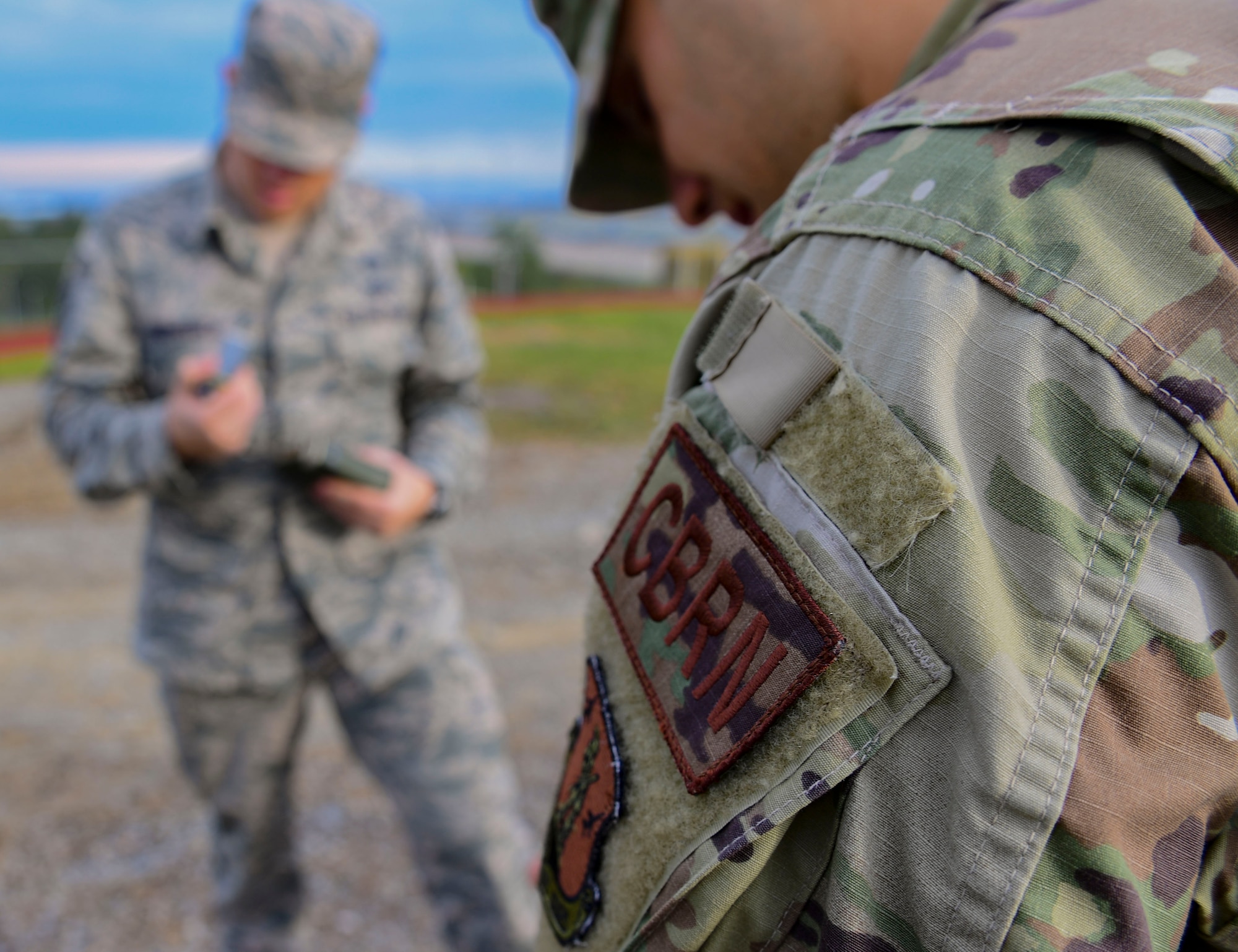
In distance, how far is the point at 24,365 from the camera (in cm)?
794

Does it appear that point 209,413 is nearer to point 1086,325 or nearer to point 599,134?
→ point 599,134

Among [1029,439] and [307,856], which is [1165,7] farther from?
[307,856]

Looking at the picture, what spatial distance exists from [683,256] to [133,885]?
12.3 m

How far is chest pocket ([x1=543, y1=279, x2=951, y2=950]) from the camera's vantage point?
61cm

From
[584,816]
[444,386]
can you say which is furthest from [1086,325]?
[444,386]

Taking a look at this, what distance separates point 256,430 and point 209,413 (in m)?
0.17

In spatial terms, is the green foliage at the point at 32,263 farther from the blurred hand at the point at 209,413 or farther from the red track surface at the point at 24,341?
the blurred hand at the point at 209,413

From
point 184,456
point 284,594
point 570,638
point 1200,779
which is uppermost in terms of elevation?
point 1200,779

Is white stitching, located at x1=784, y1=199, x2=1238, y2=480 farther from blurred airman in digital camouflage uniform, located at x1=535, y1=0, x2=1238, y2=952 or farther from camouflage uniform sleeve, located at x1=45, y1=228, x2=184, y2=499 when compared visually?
camouflage uniform sleeve, located at x1=45, y1=228, x2=184, y2=499

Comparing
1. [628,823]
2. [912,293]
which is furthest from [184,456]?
[912,293]

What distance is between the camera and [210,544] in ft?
6.68

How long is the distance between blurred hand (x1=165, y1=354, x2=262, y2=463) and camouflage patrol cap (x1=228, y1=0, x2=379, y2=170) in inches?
20.2

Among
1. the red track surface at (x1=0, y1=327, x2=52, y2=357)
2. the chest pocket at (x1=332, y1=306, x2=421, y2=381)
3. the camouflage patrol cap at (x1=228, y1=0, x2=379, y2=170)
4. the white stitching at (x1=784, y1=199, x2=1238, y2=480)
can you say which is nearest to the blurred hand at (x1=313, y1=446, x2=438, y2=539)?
the chest pocket at (x1=332, y1=306, x2=421, y2=381)

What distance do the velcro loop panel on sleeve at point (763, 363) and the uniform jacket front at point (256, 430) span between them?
4.80ft
